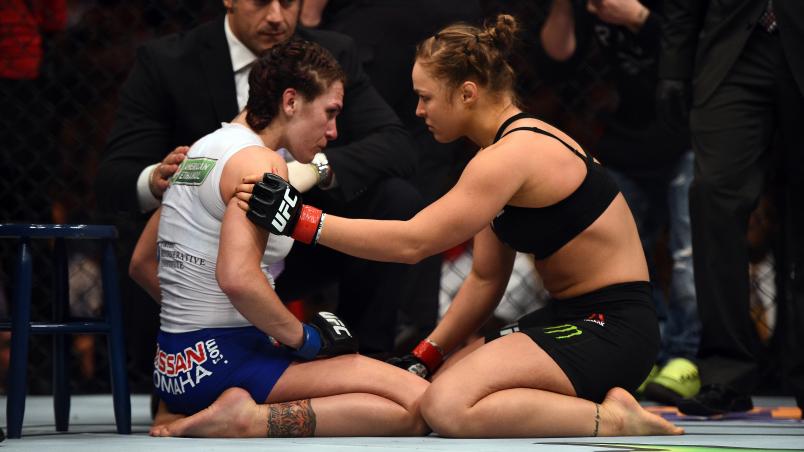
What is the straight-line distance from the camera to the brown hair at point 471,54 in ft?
9.59

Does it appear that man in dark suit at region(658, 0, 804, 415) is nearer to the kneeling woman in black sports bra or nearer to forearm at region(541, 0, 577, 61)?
the kneeling woman in black sports bra

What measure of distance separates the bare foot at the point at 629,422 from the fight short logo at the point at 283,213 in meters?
0.82

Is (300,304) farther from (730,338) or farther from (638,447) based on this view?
(638,447)

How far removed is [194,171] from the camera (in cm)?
297

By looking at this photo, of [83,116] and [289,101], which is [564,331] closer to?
[289,101]

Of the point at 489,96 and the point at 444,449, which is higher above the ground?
the point at 489,96

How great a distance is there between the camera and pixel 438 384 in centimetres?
281

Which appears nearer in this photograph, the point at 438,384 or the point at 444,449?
the point at 444,449

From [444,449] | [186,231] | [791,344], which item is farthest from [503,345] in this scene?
[791,344]

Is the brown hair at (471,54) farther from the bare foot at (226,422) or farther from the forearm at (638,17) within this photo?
the forearm at (638,17)

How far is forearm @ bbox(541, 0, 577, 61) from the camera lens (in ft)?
14.6

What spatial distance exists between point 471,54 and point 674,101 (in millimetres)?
1132

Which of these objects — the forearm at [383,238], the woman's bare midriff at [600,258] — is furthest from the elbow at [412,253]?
the woman's bare midriff at [600,258]

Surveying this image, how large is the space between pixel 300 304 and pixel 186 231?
1.53 m
